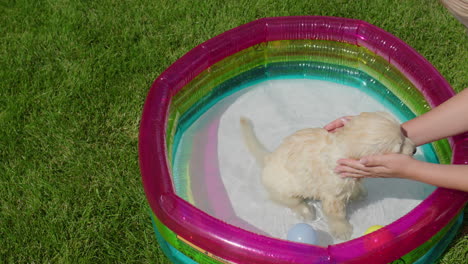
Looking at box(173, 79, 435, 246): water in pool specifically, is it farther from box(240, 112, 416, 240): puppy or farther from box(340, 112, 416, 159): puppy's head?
box(340, 112, 416, 159): puppy's head

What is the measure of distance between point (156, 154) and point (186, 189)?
0.61 meters

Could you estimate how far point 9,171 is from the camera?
11.8 feet

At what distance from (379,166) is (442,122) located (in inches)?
27.5

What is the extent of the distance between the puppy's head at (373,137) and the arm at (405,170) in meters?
0.04

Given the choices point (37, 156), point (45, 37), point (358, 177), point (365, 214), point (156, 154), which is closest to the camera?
point (358, 177)

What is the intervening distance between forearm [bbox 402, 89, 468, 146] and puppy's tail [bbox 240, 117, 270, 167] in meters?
1.02

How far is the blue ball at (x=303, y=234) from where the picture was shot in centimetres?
299

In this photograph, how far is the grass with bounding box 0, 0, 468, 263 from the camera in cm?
324

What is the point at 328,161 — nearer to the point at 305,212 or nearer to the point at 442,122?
the point at 305,212

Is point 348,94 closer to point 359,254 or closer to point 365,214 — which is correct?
point 365,214

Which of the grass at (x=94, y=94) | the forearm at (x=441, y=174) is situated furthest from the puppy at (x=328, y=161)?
the grass at (x=94, y=94)

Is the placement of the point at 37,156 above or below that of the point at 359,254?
below

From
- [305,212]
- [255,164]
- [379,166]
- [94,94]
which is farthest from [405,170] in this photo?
[94,94]

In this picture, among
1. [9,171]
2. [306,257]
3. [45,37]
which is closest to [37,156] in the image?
[9,171]
